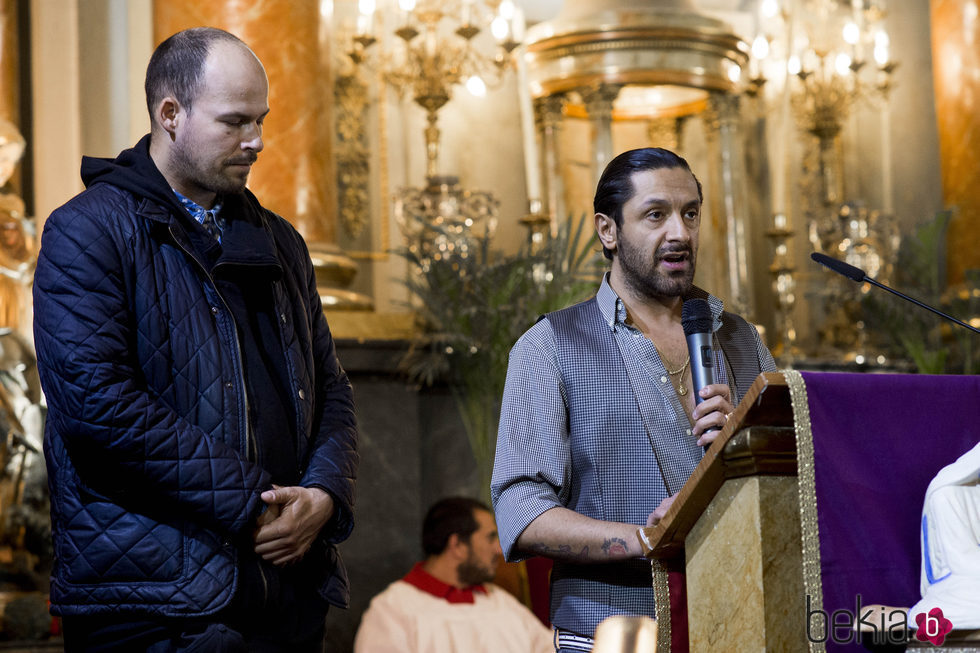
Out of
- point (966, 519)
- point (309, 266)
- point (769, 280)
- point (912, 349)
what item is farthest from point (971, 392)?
point (769, 280)

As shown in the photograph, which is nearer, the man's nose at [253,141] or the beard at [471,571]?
the man's nose at [253,141]

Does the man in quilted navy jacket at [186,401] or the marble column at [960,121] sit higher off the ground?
the marble column at [960,121]

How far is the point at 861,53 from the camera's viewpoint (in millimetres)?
8977

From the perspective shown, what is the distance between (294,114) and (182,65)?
3723 millimetres

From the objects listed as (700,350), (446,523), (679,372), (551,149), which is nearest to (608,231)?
(679,372)

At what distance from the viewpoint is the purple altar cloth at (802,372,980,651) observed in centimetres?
197

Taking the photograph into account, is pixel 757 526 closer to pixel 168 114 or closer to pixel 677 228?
pixel 677 228

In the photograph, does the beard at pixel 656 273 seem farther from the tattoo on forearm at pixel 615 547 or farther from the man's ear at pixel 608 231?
the tattoo on forearm at pixel 615 547

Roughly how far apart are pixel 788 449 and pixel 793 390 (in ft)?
0.31

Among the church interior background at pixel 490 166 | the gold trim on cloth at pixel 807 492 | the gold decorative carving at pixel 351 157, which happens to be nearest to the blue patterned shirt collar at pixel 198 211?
the gold trim on cloth at pixel 807 492

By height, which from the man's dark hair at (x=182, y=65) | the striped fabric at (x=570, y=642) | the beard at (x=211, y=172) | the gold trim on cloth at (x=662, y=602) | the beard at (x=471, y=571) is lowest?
the beard at (x=471, y=571)

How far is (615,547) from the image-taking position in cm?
233

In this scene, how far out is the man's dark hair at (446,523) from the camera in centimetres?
536

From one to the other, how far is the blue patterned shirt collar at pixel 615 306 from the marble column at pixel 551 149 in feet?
16.4
